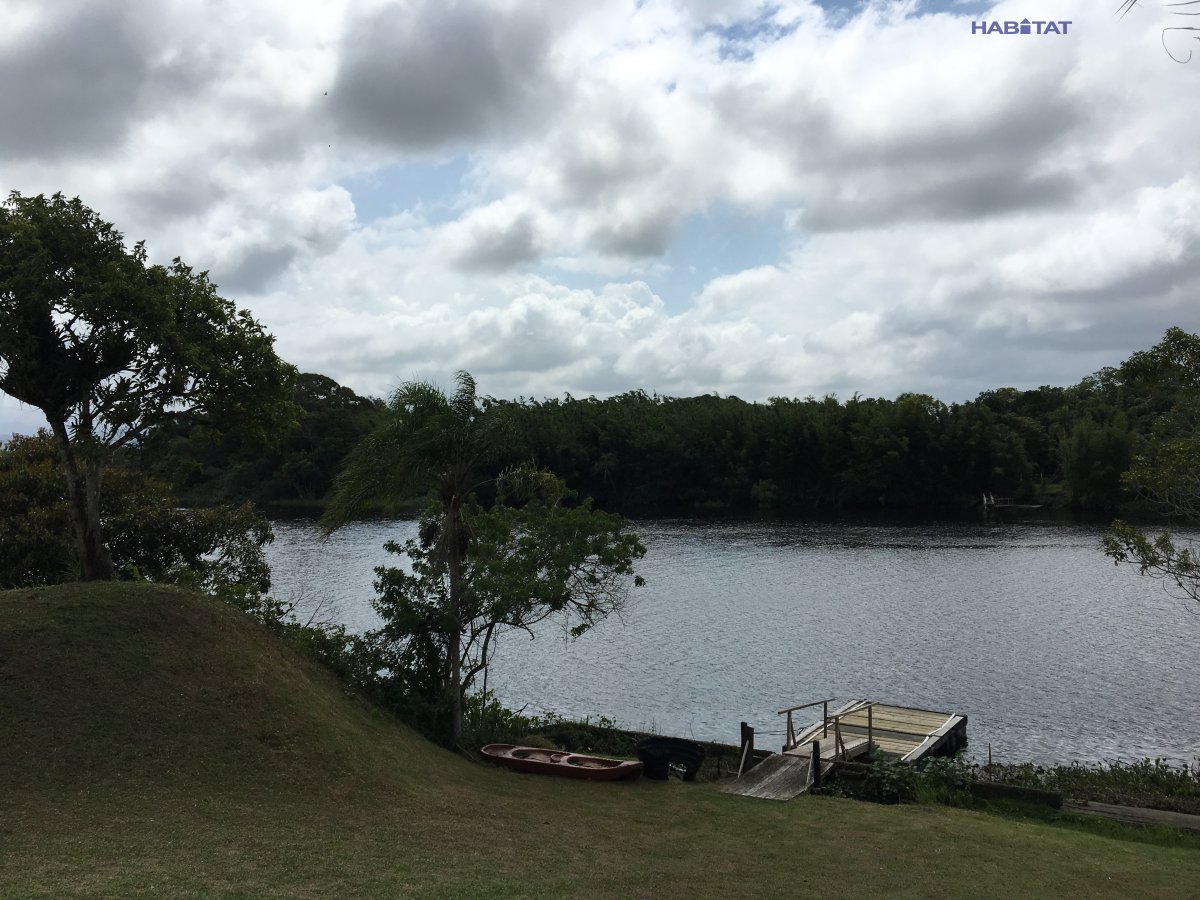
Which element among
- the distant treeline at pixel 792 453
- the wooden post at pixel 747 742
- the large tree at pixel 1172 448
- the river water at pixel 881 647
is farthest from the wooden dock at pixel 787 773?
the distant treeline at pixel 792 453

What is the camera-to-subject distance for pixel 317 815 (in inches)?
525

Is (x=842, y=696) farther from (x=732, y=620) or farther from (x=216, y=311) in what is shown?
(x=216, y=311)

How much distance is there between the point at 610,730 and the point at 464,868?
1385 cm

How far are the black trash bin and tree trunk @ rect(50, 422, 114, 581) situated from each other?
11.7 m

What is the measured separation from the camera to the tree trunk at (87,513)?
1900 cm

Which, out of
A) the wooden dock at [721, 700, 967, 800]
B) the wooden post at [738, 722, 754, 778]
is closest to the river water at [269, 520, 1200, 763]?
the wooden dock at [721, 700, 967, 800]

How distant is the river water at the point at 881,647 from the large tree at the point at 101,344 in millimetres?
15285

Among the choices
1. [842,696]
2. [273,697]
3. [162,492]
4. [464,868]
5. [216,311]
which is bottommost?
[842,696]

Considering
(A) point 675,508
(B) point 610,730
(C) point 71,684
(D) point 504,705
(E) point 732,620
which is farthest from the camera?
(A) point 675,508

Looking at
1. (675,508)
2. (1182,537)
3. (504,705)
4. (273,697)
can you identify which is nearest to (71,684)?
(273,697)

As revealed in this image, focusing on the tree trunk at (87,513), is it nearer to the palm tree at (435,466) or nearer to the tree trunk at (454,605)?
the palm tree at (435,466)

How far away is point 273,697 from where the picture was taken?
16.6m

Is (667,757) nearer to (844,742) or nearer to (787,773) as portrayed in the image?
(787,773)

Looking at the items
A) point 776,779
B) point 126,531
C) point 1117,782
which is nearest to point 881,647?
point 1117,782
